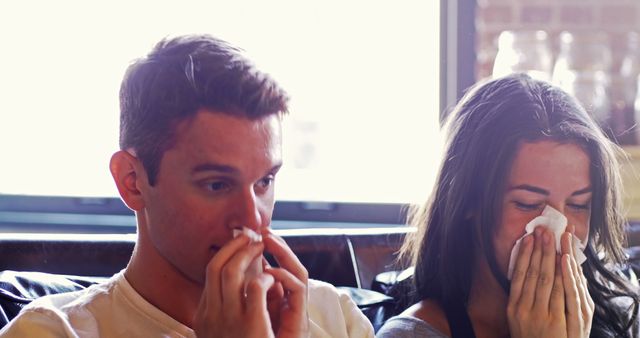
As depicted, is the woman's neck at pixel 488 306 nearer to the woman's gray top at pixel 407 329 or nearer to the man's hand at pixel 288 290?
the woman's gray top at pixel 407 329

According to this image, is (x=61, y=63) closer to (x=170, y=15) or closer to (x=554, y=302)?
(x=170, y=15)

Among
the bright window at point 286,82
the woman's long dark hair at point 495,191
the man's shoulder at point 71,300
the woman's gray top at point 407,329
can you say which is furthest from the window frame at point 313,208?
the man's shoulder at point 71,300

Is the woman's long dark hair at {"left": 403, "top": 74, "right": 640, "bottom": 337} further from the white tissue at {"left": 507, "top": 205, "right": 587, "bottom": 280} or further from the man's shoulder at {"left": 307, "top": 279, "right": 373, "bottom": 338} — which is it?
the man's shoulder at {"left": 307, "top": 279, "right": 373, "bottom": 338}

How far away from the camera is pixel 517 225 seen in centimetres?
175

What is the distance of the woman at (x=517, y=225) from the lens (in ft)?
5.69

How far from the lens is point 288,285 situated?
1403mm

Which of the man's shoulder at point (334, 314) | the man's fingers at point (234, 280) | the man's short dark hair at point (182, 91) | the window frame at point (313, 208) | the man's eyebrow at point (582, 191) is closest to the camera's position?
the man's fingers at point (234, 280)

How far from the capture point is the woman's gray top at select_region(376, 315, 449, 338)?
5.78 feet

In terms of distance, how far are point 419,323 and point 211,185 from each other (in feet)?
1.92

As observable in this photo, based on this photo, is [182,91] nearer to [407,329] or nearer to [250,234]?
[250,234]

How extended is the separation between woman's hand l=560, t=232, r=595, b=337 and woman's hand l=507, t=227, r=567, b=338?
0.01 m

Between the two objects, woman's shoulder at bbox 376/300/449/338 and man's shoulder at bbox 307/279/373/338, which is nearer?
man's shoulder at bbox 307/279/373/338

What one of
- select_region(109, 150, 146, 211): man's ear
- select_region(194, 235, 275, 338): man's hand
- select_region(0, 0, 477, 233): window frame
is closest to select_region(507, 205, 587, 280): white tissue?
select_region(194, 235, 275, 338): man's hand

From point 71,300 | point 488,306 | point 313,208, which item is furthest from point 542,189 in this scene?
point 313,208
